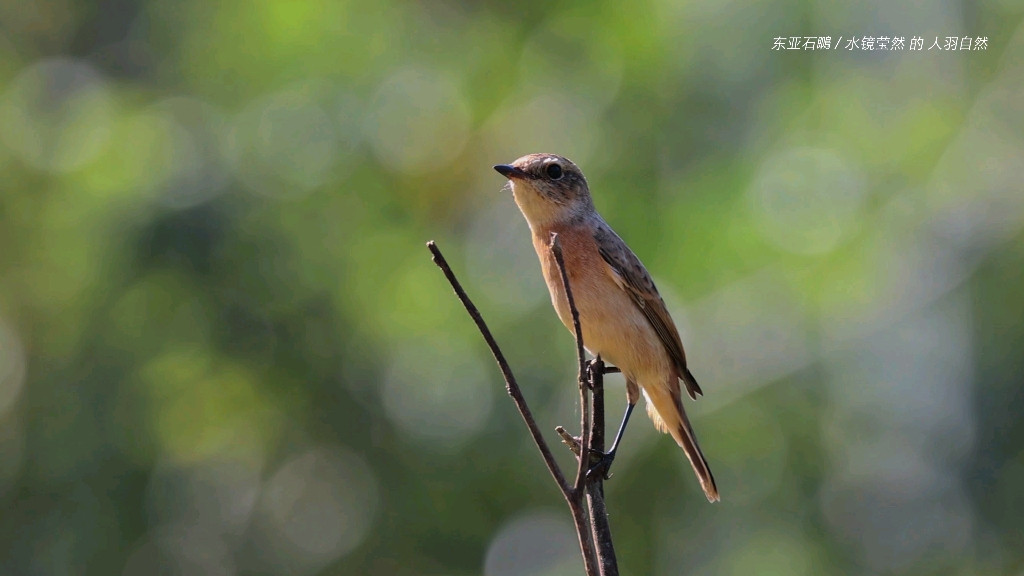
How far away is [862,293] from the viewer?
5938mm

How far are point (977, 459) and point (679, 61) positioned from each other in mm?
3092

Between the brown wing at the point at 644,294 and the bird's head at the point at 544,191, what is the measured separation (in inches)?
8.0

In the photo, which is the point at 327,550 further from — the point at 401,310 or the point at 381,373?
the point at 401,310

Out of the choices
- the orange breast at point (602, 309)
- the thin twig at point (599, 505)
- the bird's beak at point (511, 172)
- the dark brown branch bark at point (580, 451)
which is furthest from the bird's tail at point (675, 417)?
the dark brown branch bark at point (580, 451)

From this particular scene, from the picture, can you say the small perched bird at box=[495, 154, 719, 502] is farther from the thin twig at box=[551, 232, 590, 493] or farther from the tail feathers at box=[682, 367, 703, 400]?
the thin twig at box=[551, 232, 590, 493]

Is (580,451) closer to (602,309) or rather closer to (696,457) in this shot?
(602,309)

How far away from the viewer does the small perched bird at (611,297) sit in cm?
475

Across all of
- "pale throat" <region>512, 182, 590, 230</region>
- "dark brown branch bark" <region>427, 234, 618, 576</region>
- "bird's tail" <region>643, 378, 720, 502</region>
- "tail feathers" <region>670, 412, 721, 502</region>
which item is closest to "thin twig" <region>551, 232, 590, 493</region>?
"dark brown branch bark" <region>427, 234, 618, 576</region>

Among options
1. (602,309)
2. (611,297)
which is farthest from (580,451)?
(611,297)

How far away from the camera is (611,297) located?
4875mm

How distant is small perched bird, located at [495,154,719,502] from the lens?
15.6ft

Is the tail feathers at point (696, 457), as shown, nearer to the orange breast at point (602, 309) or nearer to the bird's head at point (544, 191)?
the orange breast at point (602, 309)

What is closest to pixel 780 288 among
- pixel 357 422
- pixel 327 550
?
pixel 357 422

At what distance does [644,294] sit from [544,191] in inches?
26.5
